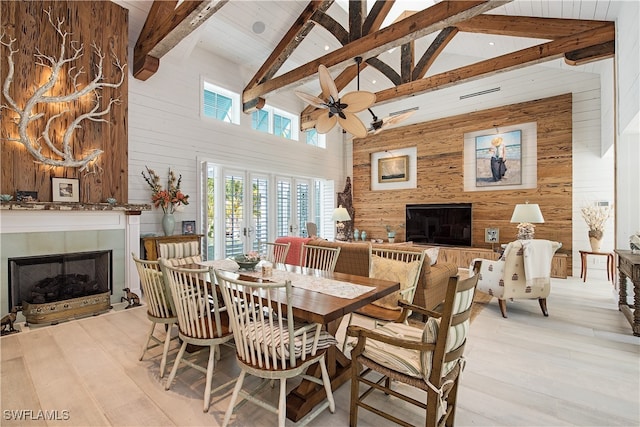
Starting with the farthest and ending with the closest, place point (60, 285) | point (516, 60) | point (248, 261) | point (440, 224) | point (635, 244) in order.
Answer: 1. point (440, 224)
2. point (516, 60)
3. point (60, 285)
4. point (635, 244)
5. point (248, 261)

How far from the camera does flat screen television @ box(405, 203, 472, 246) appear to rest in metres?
7.01

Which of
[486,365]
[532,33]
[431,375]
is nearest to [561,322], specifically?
[486,365]

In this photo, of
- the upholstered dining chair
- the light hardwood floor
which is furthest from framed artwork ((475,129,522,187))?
the upholstered dining chair

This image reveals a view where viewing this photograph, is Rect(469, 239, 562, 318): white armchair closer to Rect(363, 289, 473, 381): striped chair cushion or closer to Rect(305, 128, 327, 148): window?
Rect(363, 289, 473, 381): striped chair cushion

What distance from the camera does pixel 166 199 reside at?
16.5ft

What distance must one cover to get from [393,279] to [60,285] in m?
4.05

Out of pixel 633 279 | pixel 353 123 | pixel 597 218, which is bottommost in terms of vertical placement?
pixel 633 279

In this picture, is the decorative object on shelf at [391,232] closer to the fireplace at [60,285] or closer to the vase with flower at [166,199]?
the vase with flower at [166,199]

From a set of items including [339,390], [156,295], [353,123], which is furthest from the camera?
[353,123]

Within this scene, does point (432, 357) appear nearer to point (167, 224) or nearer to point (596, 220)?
Result: point (167, 224)

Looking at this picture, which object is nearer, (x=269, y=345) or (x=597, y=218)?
(x=269, y=345)

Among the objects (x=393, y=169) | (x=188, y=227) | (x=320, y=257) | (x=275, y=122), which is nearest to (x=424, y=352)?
(x=320, y=257)

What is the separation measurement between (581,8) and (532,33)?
0.55 m

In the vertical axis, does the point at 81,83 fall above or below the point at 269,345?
above
